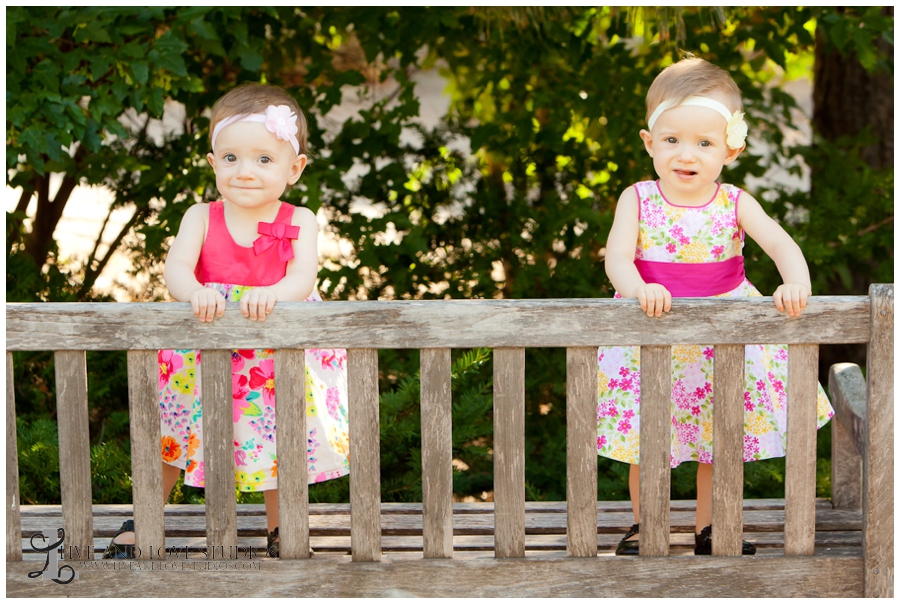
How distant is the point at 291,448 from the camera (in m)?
2.27

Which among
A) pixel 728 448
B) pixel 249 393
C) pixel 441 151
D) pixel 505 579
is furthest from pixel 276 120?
pixel 441 151

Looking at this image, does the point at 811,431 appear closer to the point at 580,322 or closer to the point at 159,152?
the point at 580,322

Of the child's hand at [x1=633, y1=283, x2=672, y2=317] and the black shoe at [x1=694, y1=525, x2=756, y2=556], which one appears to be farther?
the black shoe at [x1=694, y1=525, x2=756, y2=556]

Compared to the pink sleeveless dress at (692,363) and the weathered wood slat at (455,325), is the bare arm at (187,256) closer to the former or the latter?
the weathered wood slat at (455,325)

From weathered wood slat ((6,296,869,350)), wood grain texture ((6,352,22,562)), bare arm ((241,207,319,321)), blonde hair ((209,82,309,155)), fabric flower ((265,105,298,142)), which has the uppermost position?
blonde hair ((209,82,309,155))

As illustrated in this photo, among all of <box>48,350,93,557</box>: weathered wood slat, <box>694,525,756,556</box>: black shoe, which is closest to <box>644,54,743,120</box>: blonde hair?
<box>694,525,756,556</box>: black shoe

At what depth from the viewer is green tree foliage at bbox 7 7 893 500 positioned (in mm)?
3648

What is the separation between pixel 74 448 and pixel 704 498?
1.60 metres

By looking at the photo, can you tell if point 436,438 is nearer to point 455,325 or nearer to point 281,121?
point 455,325

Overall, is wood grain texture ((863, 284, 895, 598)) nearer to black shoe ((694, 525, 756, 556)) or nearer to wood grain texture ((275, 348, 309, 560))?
black shoe ((694, 525, 756, 556))

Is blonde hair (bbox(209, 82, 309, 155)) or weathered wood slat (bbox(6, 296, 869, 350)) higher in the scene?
blonde hair (bbox(209, 82, 309, 155))

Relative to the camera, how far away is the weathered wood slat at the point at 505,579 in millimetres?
2322

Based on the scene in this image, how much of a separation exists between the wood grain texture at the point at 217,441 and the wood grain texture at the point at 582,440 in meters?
0.78

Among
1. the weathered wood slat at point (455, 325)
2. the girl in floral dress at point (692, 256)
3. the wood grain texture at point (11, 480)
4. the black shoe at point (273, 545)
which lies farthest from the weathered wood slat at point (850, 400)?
the wood grain texture at point (11, 480)
